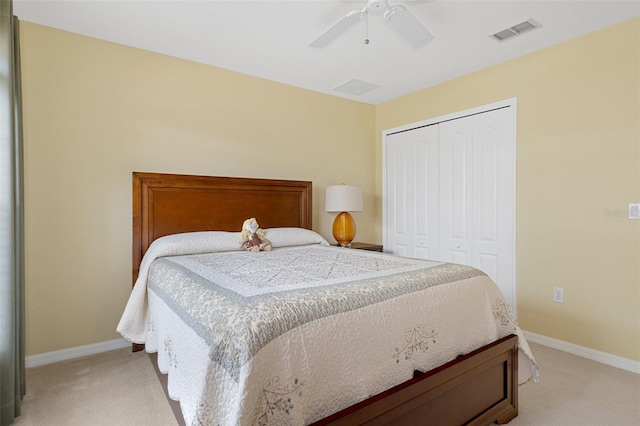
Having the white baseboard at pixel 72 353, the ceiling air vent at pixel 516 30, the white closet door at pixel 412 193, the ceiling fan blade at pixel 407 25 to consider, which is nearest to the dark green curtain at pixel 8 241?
the white baseboard at pixel 72 353

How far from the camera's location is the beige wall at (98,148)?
2.47m

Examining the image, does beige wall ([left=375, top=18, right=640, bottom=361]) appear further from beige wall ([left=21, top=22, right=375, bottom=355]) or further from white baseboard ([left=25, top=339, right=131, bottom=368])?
white baseboard ([left=25, top=339, right=131, bottom=368])

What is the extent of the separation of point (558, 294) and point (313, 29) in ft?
9.55

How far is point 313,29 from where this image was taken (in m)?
2.55

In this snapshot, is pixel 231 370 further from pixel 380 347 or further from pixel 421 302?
Answer: pixel 421 302

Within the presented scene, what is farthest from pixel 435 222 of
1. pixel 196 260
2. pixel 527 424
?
pixel 196 260

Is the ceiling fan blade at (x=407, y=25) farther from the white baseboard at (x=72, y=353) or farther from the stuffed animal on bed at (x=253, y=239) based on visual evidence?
the white baseboard at (x=72, y=353)

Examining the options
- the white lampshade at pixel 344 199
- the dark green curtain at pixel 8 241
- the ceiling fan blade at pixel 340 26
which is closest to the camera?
the dark green curtain at pixel 8 241

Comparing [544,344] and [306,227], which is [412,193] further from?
[544,344]

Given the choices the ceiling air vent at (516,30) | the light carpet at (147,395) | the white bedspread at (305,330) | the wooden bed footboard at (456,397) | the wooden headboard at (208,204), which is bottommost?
the light carpet at (147,395)

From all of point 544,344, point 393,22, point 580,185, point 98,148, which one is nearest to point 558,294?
point 544,344

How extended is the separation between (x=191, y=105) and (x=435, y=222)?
9.14ft

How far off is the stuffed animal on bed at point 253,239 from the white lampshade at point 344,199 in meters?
1.04

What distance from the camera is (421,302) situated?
148 cm
